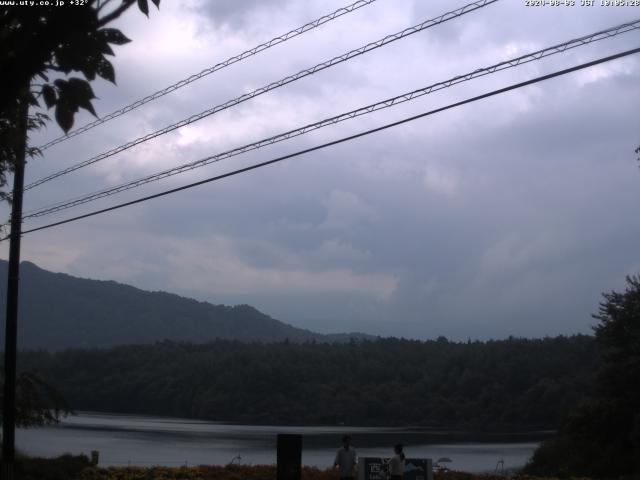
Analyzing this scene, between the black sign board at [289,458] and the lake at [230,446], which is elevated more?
the black sign board at [289,458]

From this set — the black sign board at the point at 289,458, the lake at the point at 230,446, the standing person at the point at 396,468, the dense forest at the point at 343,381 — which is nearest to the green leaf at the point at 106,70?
the black sign board at the point at 289,458

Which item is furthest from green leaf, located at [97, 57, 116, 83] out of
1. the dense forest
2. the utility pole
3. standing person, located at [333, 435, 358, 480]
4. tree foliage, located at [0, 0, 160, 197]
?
the dense forest

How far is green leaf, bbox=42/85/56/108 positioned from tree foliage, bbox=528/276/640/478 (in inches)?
1156

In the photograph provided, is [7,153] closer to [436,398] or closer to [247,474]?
[247,474]

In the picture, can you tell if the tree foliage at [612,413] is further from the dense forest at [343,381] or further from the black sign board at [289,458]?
the dense forest at [343,381]

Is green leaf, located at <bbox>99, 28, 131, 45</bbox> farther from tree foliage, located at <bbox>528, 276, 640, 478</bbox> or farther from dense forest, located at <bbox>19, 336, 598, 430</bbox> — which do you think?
dense forest, located at <bbox>19, 336, 598, 430</bbox>

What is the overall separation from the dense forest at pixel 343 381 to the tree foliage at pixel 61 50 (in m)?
64.7

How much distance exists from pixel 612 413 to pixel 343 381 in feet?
193

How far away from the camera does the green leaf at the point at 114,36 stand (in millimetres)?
5191

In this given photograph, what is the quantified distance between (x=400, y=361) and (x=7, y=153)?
3457 inches

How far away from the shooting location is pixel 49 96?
5.13 meters

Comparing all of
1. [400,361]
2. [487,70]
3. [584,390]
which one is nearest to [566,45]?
[487,70]

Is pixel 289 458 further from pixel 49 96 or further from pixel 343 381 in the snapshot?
pixel 343 381

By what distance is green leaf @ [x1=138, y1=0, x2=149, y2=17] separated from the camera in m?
5.52
